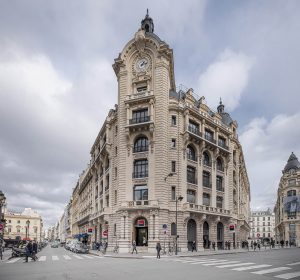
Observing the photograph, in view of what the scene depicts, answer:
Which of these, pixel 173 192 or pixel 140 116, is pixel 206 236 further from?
pixel 140 116

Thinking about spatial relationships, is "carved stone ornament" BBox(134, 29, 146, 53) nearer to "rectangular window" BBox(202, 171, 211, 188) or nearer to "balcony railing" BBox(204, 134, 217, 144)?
"balcony railing" BBox(204, 134, 217, 144)

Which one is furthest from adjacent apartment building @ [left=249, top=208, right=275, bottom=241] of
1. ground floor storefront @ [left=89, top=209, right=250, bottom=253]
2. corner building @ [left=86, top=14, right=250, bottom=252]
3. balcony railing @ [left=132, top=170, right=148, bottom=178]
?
balcony railing @ [left=132, top=170, right=148, bottom=178]

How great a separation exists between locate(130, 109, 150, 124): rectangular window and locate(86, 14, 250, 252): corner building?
137mm

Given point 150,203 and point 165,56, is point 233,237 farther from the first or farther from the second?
point 165,56

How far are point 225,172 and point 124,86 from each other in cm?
2166

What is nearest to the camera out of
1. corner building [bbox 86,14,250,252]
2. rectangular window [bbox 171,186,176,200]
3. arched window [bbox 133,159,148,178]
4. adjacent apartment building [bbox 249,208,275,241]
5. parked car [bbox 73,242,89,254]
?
corner building [bbox 86,14,250,252]

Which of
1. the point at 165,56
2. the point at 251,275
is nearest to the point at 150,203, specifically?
the point at 165,56

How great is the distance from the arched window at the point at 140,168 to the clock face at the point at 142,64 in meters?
13.4

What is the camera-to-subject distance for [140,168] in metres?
47.8

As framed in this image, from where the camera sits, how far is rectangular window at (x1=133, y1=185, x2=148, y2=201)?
4656 centimetres

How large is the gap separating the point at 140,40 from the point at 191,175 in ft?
67.9

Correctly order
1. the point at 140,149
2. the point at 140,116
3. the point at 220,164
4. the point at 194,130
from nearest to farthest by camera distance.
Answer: the point at 140,149
the point at 140,116
the point at 194,130
the point at 220,164

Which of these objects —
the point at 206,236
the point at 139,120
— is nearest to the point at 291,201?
the point at 206,236

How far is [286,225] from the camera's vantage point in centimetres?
10912
